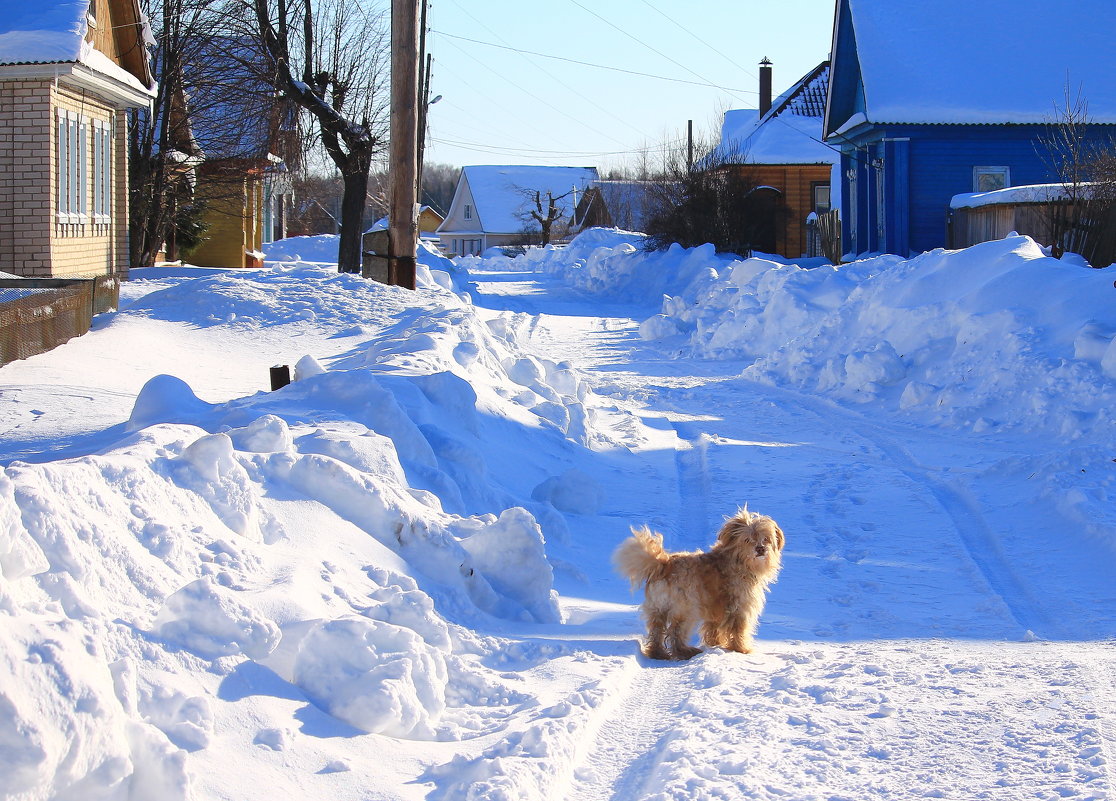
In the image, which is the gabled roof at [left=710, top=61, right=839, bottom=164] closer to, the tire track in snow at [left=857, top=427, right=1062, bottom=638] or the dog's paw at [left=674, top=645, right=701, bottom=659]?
the tire track in snow at [left=857, top=427, right=1062, bottom=638]

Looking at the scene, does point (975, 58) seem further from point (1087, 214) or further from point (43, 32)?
point (43, 32)

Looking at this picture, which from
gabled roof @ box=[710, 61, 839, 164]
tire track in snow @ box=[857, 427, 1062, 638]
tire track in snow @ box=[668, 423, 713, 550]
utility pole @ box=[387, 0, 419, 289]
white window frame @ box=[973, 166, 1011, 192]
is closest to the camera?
tire track in snow @ box=[857, 427, 1062, 638]

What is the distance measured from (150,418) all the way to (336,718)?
3.43 meters

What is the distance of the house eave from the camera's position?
617 inches

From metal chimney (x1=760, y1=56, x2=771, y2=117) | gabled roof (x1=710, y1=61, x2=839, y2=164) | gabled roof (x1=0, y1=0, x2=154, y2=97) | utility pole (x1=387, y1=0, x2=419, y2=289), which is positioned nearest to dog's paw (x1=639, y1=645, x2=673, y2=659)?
utility pole (x1=387, y1=0, x2=419, y2=289)

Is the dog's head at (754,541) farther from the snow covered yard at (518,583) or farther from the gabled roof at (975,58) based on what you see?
the gabled roof at (975,58)

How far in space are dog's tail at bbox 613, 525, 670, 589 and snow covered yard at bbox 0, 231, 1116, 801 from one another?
1.29 feet

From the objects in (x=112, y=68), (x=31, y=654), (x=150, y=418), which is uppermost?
(x=112, y=68)

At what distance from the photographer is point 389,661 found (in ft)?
13.6

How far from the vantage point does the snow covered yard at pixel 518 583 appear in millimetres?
3646

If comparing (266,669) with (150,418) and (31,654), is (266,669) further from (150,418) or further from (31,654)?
(150,418)

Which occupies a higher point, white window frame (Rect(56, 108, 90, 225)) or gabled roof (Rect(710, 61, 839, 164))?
gabled roof (Rect(710, 61, 839, 164))

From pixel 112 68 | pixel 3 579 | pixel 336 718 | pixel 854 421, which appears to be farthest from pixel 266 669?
pixel 112 68

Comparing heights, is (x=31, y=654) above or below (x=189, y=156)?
below
